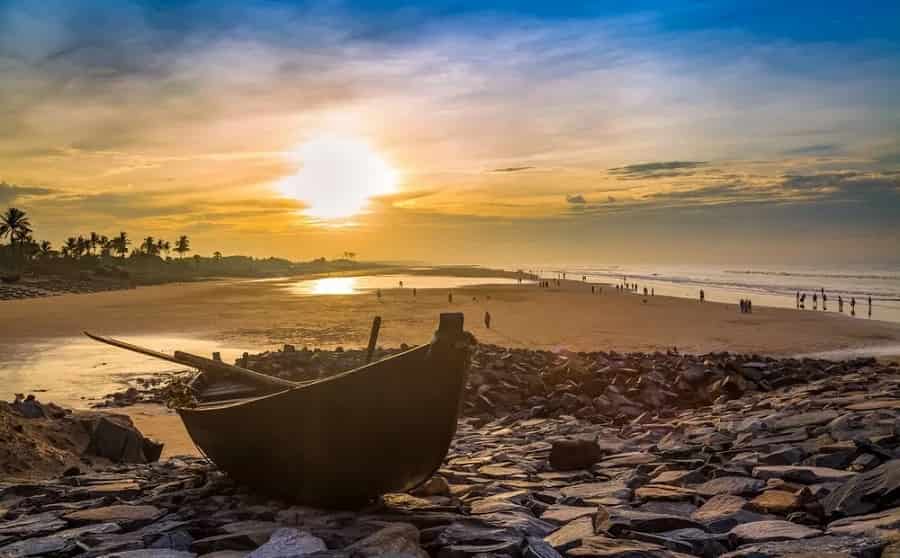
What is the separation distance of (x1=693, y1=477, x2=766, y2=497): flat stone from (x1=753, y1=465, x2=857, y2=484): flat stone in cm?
22

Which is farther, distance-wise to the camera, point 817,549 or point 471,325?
point 471,325

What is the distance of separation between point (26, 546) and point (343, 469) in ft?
8.98

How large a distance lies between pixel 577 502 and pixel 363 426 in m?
2.44

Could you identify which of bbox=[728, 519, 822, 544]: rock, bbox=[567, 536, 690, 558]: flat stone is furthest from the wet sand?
bbox=[728, 519, 822, 544]: rock

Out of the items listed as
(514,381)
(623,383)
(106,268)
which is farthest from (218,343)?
(106,268)

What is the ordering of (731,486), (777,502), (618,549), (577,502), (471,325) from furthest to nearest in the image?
(471,325) < (577,502) < (731,486) < (777,502) < (618,549)

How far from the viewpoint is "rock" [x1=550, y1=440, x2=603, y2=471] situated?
25.1 ft

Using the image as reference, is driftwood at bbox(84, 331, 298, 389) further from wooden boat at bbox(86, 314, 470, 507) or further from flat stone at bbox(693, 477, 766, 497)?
flat stone at bbox(693, 477, 766, 497)

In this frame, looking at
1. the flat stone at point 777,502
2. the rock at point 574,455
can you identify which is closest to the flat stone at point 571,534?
the flat stone at point 777,502

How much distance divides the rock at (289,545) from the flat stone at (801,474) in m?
4.38

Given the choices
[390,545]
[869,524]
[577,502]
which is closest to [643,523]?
[577,502]

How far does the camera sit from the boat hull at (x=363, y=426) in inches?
211

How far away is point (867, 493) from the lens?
483 centimetres

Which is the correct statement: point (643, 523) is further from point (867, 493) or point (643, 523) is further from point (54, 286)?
point (54, 286)
